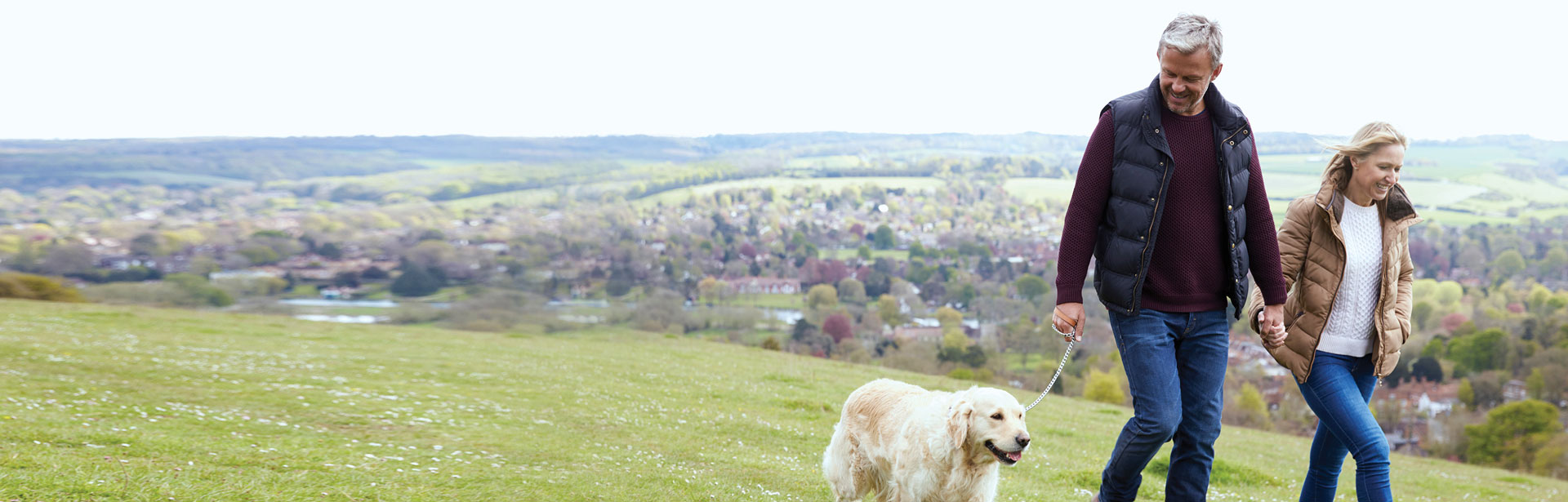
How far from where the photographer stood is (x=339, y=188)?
7067 inches

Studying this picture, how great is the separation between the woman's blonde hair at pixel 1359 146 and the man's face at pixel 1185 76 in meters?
1.34

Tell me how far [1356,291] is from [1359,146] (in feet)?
3.06

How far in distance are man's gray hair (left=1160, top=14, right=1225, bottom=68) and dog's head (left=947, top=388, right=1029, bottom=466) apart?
7.24 ft

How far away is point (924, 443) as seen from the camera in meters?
5.36

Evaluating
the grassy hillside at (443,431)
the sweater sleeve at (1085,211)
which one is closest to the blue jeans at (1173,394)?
the sweater sleeve at (1085,211)

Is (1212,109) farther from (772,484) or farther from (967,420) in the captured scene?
(772,484)

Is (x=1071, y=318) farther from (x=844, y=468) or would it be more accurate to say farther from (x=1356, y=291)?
(x=844, y=468)

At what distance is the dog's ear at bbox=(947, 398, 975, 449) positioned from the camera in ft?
16.5

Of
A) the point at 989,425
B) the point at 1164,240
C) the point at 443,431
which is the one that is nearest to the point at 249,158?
the point at 443,431

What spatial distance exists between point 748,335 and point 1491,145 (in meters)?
185

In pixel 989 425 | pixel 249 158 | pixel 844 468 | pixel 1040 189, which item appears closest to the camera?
pixel 989 425

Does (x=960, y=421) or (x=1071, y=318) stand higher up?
(x=1071, y=318)

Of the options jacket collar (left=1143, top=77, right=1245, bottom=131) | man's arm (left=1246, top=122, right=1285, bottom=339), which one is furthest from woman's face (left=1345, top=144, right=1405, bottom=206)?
jacket collar (left=1143, top=77, right=1245, bottom=131)

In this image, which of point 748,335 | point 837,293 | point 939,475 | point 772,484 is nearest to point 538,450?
point 772,484
